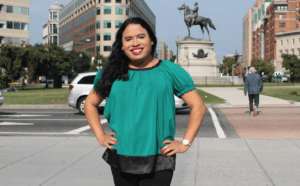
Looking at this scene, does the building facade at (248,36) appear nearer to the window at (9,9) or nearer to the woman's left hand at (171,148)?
the window at (9,9)

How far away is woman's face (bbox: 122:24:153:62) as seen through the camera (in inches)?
98.0

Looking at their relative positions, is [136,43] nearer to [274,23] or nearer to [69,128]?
[69,128]

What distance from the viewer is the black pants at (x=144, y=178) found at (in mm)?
2424

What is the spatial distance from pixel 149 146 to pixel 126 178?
0.96 ft

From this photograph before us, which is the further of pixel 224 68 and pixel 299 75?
pixel 224 68

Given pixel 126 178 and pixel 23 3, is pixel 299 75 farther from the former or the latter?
pixel 126 178

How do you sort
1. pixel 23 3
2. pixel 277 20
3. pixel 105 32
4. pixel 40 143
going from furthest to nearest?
pixel 277 20
pixel 105 32
pixel 23 3
pixel 40 143

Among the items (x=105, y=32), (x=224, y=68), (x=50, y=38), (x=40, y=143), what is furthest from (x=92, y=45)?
(x=40, y=143)

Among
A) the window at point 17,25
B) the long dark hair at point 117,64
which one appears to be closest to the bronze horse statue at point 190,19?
the window at point 17,25

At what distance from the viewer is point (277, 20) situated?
12006 centimetres

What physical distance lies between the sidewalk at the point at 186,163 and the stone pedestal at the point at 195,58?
46548 millimetres

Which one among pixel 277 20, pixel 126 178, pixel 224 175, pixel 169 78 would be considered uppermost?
pixel 277 20

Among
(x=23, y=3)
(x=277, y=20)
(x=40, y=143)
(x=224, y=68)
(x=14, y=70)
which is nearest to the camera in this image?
(x=40, y=143)

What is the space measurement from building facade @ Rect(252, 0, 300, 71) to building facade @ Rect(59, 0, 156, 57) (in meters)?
41.3
